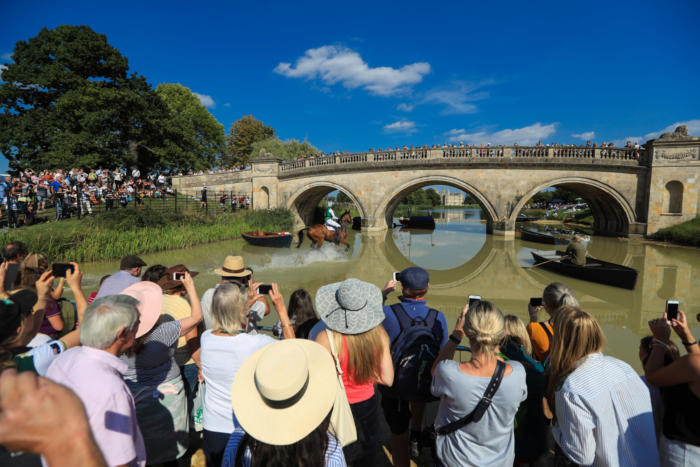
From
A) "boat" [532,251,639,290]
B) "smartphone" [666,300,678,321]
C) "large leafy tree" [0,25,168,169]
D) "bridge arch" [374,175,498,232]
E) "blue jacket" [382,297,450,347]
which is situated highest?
"large leafy tree" [0,25,168,169]

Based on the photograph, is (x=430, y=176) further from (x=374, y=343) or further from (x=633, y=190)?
(x=374, y=343)

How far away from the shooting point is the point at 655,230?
16.0 metres

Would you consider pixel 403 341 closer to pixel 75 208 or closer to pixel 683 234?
pixel 75 208

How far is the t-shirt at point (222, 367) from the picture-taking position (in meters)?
1.74

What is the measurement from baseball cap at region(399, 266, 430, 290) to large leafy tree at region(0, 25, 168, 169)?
922 inches

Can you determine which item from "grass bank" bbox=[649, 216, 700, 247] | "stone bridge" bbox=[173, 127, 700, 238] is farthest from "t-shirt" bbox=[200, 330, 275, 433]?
"grass bank" bbox=[649, 216, 700, 247]

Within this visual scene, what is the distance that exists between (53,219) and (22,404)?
1690 centimetres

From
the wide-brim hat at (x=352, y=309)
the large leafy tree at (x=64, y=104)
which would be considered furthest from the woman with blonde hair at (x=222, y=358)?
the large leafy tree at (x=64, y=104)

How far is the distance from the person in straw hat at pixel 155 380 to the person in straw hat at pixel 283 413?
0.93 meters

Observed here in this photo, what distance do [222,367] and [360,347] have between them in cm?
76

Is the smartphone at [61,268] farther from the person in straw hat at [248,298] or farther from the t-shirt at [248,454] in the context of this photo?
the t-shirt at [248,454]

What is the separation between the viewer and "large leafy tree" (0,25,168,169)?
63.0ft

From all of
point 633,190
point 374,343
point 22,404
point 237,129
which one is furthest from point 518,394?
point 237,129

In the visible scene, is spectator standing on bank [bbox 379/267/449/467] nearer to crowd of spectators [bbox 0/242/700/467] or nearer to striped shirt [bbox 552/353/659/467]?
crowd of spectators [bbox 0/242/700/467]
